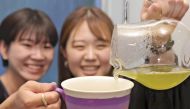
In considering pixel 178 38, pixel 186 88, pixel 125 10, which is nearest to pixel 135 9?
pixel 125 10

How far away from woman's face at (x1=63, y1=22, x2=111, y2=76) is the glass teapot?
21.1 inches

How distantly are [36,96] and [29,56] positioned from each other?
842 millimetres

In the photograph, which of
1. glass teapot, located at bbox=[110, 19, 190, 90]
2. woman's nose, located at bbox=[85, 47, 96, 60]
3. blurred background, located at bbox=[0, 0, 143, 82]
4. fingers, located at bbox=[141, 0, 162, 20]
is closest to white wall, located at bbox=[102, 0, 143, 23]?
blurred background, located at bbox=[0, 0, 143, 82]

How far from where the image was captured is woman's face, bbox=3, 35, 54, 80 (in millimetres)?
1312

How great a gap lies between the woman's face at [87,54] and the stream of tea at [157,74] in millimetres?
558

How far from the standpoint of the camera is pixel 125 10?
1721 mm

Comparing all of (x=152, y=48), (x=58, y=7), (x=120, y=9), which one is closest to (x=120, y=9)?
(x=120, y=9)

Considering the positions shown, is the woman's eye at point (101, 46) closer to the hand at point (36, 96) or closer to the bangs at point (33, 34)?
the bangs at point (33, 34)

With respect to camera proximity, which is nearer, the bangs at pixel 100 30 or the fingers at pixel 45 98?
the fingers at pixel 45 98

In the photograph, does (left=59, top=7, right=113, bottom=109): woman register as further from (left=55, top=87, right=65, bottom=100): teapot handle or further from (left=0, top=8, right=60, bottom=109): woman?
(left=55, top=87, right=65, bottom=100): teapot handle

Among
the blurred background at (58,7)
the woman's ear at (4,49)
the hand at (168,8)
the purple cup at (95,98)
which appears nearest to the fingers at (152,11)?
the hand at (168,8)

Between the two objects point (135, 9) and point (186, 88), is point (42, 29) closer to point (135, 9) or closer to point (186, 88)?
point (135, 9)

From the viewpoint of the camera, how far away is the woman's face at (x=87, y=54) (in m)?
1.12

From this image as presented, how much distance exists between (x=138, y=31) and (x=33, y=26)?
839mm
